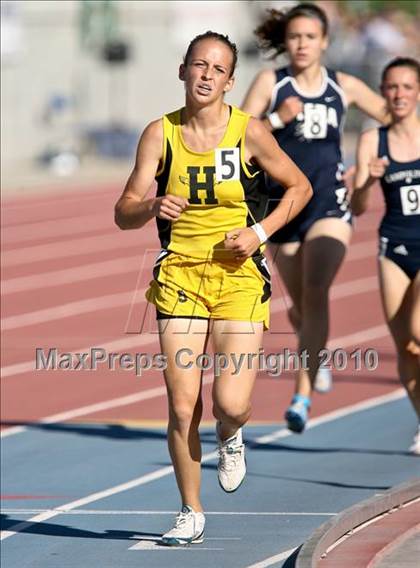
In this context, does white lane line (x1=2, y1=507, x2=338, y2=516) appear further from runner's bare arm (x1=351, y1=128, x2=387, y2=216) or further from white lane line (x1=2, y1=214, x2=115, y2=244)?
white lane line (x1=2, y1=214, x2=115, y2=244)

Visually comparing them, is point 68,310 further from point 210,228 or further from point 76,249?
point 210,228

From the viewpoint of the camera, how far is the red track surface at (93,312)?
1238 centimetres

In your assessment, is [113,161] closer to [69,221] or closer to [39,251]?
[69,221]

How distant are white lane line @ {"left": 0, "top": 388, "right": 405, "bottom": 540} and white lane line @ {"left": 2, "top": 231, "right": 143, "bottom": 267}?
11.0 metres

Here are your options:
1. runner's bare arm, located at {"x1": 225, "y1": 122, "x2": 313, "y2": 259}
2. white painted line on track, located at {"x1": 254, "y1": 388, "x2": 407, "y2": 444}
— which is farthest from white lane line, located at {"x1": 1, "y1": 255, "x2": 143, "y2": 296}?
runner's bare arm, located at {"x1": 225, "y1": 122, "x2": 313, "y2": 259}

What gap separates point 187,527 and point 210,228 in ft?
4.52

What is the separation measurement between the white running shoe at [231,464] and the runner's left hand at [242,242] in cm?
88

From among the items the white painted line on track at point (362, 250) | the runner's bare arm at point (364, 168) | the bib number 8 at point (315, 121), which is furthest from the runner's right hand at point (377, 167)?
the white painted line on track at point (362, 250)

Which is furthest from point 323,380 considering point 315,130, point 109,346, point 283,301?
point 283,301

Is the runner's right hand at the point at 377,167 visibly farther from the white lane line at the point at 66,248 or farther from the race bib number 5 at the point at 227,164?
the white lane line at the point at 66,248

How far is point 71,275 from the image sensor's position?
69.3ft

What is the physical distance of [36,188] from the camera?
33.5 meters

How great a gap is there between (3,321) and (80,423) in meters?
5.57

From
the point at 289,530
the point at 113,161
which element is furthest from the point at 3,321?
the point at 113,161
